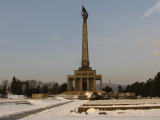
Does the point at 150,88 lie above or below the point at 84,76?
below

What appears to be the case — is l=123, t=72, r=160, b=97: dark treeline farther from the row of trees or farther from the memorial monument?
the memorial monument

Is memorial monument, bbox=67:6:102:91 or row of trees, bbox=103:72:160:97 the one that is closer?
row of trees, bbox=103:72:160:97

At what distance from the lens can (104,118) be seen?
946 centimetres

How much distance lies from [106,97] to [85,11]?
150 ft

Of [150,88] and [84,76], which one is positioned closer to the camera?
[150,88]

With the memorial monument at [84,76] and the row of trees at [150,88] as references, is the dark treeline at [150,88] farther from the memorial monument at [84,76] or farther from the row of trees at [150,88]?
the memorial monument at [84,76]

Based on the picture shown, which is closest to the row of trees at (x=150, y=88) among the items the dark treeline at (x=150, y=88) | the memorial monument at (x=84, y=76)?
the dark treeline at (x=150, y=88)

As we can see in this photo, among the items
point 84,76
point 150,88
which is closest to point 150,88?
point 150,88

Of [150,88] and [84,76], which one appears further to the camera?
[84,76]

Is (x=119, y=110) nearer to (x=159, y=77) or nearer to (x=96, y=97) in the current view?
(x=96, y=97)

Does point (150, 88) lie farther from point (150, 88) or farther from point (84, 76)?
point (84, 76)

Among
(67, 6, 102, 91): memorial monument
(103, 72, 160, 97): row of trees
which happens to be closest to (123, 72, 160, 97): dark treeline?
(103, 72, 160, 97): row of trees

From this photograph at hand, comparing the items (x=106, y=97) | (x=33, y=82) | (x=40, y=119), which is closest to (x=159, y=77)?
(x=106, y=97)

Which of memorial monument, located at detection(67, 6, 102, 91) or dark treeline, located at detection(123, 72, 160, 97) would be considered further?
memorial monument, located at detection(67, 6, 102, 91)
